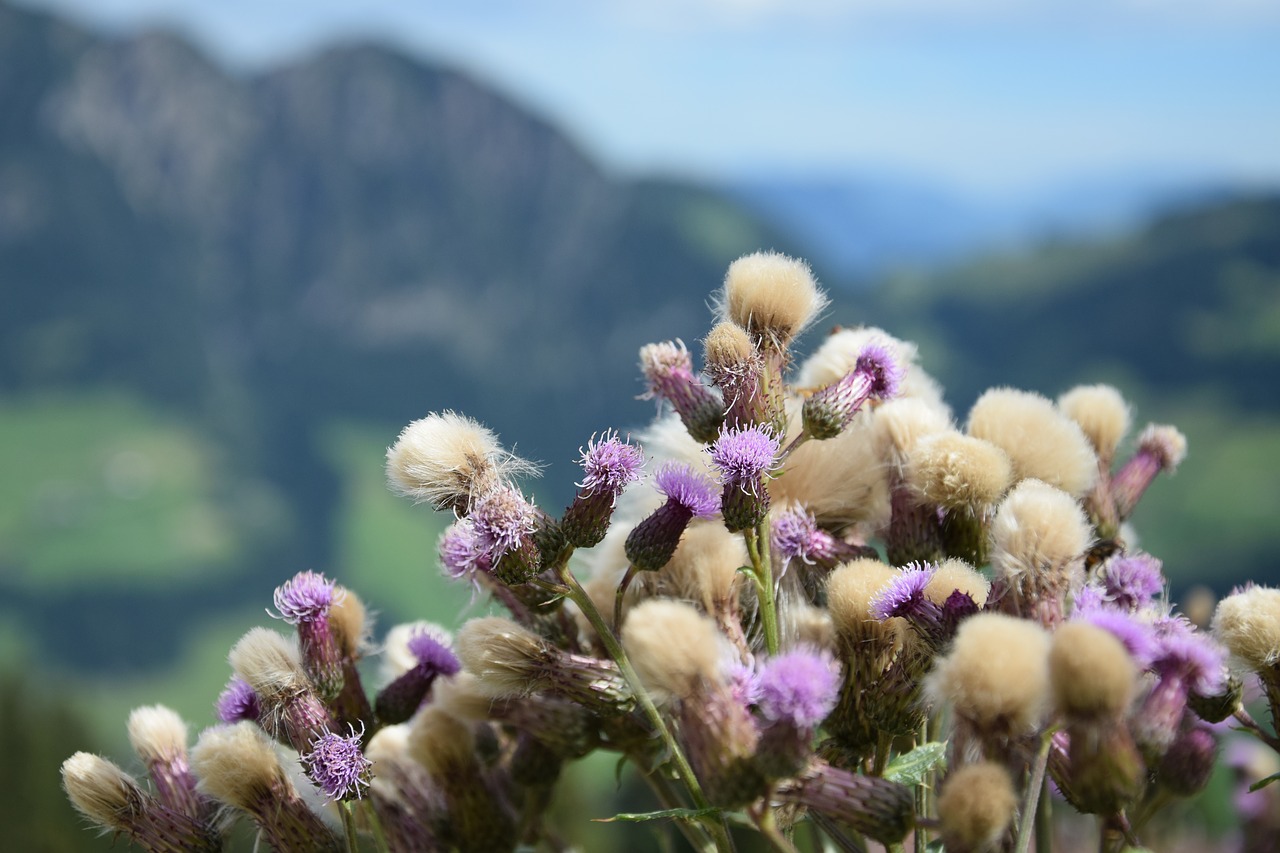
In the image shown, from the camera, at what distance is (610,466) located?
8.18ft

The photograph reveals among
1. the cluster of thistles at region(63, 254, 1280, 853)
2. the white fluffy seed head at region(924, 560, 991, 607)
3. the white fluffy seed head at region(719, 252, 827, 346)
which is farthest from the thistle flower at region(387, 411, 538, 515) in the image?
the white fluffy seed head at region(924, 560, 991, 607)

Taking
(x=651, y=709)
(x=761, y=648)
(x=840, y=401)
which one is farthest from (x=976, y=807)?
(x=840, y=401)

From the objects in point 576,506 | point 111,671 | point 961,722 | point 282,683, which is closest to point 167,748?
point 282,683

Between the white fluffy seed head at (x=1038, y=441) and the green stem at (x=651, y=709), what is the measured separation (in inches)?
38.8

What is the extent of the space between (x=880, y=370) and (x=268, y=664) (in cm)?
154

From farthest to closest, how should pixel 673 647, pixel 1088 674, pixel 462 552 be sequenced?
1. pixel 462 552
2. pixel 673 647
3. pixel 1088 674

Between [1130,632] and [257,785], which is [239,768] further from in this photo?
[1130,632]

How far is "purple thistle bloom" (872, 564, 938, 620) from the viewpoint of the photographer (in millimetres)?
2223

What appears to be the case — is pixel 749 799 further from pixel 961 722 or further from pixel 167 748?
pixel 167 748

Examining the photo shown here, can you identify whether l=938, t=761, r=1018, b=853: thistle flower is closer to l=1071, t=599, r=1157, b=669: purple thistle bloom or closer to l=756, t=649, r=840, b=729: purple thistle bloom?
l=756, t=649, r=840, b=729: purple thistle bloom

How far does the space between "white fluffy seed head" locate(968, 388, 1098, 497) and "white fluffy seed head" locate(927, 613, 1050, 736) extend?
2.89ft

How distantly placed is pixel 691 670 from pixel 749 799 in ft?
0.84

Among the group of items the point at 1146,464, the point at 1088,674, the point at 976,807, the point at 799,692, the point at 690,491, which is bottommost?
the point at 976,807

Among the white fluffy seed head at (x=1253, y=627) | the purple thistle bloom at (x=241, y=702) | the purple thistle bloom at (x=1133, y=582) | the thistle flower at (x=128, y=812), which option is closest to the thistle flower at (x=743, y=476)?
the purple thistle bloom at (x=1133, y=582)
